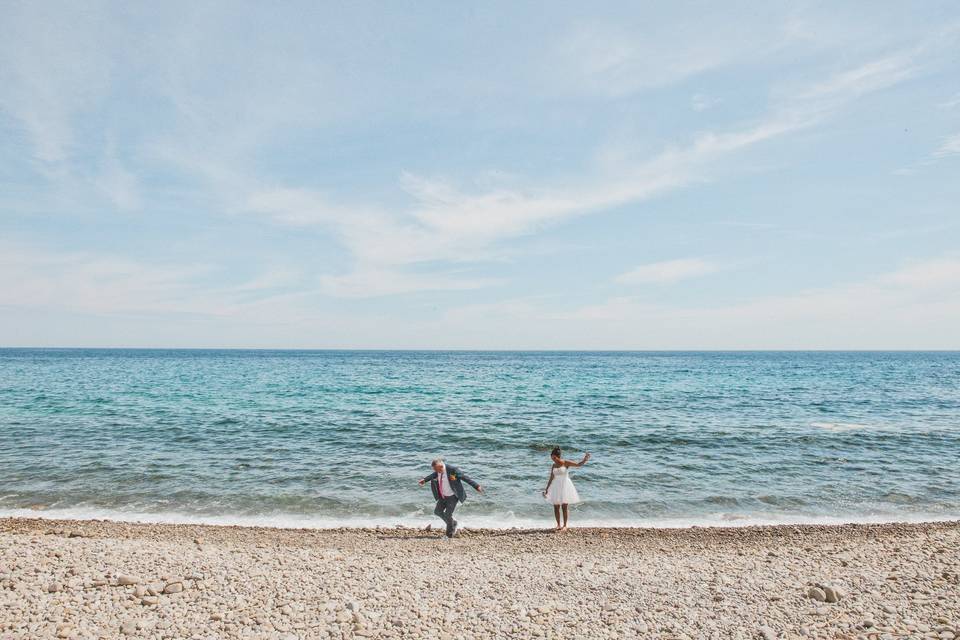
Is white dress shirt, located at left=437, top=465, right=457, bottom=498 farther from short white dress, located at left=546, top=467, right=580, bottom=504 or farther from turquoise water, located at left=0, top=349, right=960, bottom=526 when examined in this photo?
short white dress, located at left=546, top=467, right=580, bottom=504

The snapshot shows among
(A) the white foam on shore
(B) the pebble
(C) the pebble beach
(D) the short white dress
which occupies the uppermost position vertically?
(D) the short white dress

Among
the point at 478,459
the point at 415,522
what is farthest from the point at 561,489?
the point at 478,459

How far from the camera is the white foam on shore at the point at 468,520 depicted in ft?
43.1

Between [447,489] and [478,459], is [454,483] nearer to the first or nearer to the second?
[447,489]

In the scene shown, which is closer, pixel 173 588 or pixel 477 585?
pixel 173 588

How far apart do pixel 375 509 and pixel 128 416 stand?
74.4 feet

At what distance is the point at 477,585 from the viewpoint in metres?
8.73

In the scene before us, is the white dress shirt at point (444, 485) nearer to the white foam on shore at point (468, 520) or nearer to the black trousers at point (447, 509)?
the black trousers at point (447, 509)

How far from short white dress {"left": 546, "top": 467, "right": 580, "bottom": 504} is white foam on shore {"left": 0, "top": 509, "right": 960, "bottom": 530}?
3.05 feet

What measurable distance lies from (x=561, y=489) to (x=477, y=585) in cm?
431

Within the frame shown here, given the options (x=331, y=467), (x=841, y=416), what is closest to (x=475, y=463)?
(x=331, y=467)

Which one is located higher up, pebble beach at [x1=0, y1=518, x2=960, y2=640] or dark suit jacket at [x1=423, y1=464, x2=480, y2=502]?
dark suit jacket at [x1=423, y1=464, x2=480, y2=502]

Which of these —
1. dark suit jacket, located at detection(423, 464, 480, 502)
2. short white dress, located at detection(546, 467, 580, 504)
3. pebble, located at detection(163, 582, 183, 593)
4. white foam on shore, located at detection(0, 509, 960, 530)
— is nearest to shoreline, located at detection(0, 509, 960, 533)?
white foam on shore, located at detection(0, 509, 960, 530)

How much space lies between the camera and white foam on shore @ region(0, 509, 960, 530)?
43.1 ft
